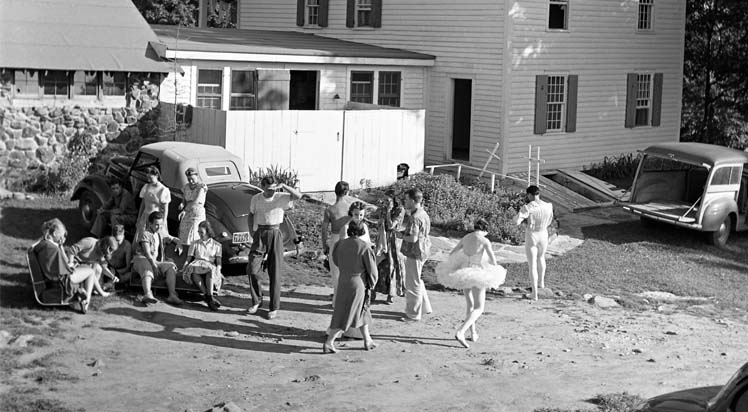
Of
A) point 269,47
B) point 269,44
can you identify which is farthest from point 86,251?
point 269,44

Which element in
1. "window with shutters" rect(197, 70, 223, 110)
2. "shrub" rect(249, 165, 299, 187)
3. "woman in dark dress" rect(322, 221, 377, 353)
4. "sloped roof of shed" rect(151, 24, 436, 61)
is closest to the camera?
"woman in dark dress" rect(322, 221, 377, 353)

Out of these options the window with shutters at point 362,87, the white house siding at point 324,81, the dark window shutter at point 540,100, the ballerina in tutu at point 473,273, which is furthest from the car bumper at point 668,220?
the ballerina in tutu at point 473,273

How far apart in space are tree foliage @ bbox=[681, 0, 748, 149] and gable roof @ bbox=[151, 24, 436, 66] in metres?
9.61

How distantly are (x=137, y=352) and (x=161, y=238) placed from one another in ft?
9.65

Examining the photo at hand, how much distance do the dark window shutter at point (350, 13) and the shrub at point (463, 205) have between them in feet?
26.9

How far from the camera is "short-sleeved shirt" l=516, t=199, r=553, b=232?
51.4 feet

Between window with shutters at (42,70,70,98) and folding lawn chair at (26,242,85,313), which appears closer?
folding lawn chair at (26,242,85,313)

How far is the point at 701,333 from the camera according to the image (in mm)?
14672

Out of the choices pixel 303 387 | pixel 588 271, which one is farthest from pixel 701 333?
pixel 303 387

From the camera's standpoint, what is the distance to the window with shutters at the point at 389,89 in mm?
27422

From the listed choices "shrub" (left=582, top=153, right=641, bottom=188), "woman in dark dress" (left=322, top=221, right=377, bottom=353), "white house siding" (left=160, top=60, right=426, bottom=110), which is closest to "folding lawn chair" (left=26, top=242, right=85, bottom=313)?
"woman in dark dress" (left=322, top=221, right=377, bottom=353)

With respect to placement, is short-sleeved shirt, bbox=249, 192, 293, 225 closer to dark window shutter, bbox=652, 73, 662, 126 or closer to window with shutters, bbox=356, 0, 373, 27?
window with shutters, bbox=356, 0, 373, 27

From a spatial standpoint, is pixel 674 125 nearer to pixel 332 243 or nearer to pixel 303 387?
pixel 332 243

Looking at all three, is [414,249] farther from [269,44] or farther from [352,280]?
[269,44]
